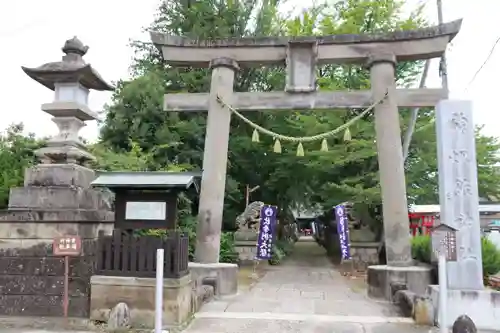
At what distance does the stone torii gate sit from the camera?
35.6 feet

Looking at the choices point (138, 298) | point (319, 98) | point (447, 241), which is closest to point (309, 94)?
point (319, 98)

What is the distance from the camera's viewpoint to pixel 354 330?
7.18 m

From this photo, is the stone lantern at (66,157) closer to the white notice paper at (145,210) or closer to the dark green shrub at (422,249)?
the white notice paper at (145,210)

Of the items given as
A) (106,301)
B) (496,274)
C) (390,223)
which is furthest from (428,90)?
(106,301)

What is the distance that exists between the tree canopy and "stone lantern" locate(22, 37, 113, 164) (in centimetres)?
436

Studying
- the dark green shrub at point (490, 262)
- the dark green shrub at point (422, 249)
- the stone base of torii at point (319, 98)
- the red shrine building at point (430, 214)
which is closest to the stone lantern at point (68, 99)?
the stone base of torii at point (319, 98)

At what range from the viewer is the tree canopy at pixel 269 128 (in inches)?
651

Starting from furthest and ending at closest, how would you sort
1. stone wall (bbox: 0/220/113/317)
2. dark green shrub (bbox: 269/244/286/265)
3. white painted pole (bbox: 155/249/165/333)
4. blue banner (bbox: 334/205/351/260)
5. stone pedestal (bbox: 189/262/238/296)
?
dark green shrub (bbox: 269/244/286/265) → blue banner (bbox: 334/205/351/260) → stone pedestal (bbox: 189/262/238/296) → stone wall (bbox: 0/220/113/317) → white painted pole (bbox: 155/249/165/333)

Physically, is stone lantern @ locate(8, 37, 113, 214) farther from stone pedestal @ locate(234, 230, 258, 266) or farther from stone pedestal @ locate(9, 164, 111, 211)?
stone pedestal @ locate(234, 230, 258, 266)

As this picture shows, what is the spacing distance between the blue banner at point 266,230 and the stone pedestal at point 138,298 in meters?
8.52

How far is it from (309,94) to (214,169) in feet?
10.3

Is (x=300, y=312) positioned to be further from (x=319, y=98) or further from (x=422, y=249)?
(x=319, y=98)

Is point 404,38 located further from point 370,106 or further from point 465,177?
point 465,177

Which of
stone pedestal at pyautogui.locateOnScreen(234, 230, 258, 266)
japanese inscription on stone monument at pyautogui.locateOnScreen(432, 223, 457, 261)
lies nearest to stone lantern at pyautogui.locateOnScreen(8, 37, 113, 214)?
japanese inscription on stone monument at pyautogui.locateOnScreen(432, 223, 457, 261)
